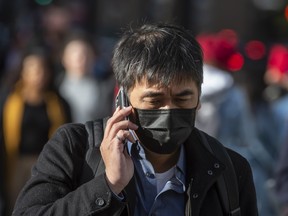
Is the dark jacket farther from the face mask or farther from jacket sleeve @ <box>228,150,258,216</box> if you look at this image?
the face mask

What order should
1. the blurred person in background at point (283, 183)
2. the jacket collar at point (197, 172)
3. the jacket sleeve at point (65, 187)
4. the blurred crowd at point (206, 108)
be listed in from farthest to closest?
the blurred crowd at point (206, 108), the blurred person in background at point (283, 183), the jacket collar at point (197, 172), the jacket sleeve at point (65, 187)

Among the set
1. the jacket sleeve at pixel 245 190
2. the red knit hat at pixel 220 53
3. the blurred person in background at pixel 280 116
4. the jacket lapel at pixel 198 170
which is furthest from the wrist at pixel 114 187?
the red knit hat at pixel 220 53

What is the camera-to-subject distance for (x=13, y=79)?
344 inches

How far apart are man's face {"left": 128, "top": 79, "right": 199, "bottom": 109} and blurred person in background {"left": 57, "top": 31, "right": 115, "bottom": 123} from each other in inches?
213

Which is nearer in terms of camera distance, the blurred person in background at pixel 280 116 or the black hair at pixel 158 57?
the black hair at pixel 158 57

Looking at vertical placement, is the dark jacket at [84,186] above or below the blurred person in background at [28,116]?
above

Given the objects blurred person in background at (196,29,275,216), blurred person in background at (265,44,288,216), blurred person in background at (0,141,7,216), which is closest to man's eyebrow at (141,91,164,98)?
blurred person in background at (265,44,288,216)

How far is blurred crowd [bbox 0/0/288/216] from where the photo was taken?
6.69 meters

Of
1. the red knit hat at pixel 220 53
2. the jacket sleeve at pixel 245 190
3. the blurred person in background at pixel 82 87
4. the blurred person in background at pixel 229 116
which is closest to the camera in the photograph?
the jacket sleeve at pixel 245 190

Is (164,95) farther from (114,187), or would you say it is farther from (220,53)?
(220,53)

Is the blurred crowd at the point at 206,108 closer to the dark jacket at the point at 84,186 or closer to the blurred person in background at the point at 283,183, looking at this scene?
the blurred person in background at the point at 283,183

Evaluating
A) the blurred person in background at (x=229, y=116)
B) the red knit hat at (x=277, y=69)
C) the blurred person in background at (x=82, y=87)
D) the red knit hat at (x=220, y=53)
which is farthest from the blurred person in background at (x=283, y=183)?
the red knit hat at (x=277, y=69)

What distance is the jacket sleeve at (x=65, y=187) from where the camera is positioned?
Result: 297cm

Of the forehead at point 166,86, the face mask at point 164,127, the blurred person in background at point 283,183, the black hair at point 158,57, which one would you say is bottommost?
the blurred person in background at point 283,183
